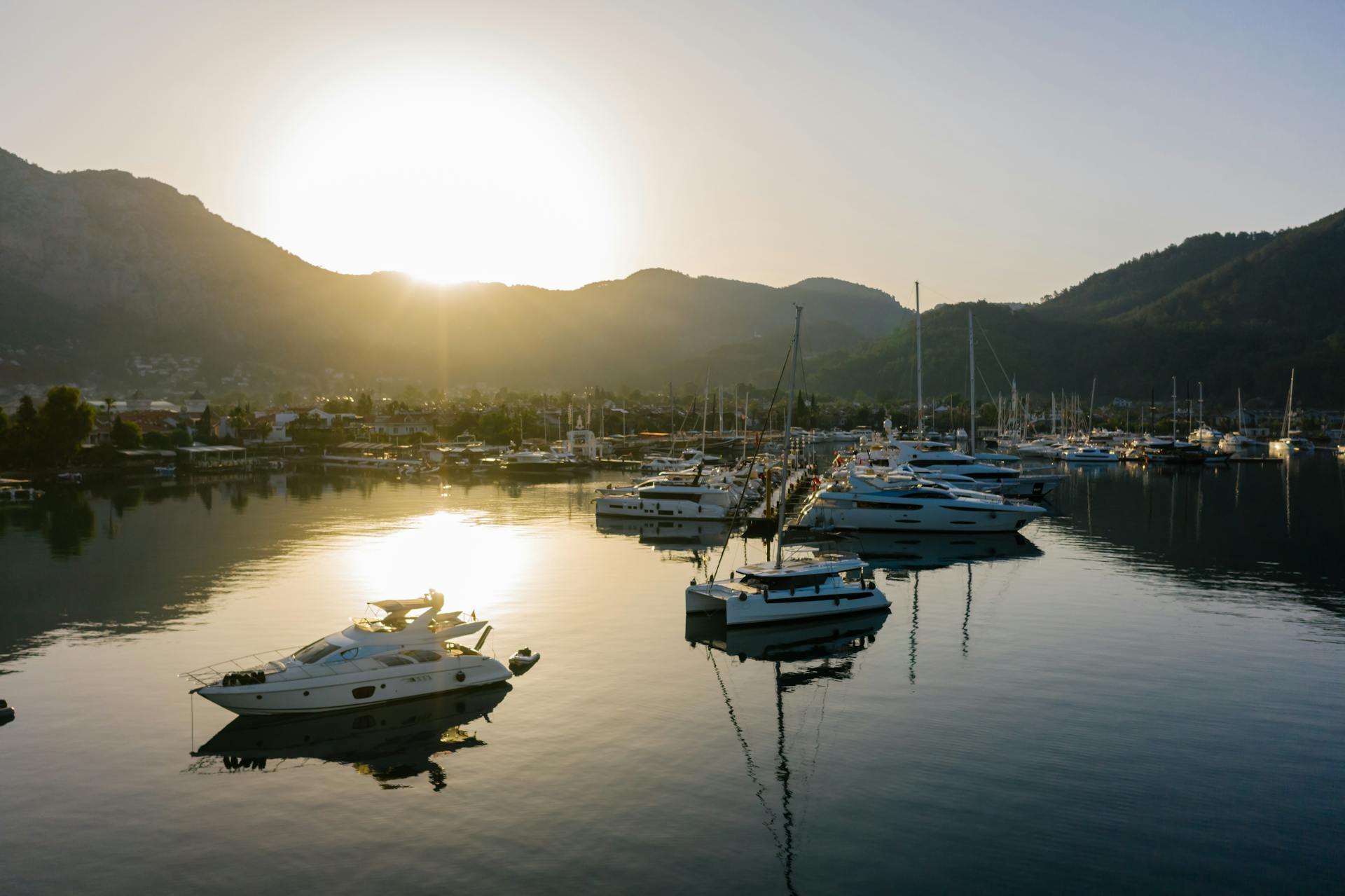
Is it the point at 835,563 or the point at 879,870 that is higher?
the point at 835,563

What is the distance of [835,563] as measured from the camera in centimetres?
4303

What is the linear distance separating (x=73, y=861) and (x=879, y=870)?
1790cm

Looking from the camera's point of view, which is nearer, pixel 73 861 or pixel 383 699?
pixel 73 861

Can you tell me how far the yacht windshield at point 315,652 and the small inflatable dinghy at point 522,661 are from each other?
6814mm

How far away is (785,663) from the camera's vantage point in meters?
36.2

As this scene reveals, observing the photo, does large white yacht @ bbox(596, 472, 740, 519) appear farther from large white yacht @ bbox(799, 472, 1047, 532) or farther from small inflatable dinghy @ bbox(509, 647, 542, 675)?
small inflatable dinghy @ bbox(509, 647, 542, 675)

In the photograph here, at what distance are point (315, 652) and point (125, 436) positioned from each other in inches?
5270

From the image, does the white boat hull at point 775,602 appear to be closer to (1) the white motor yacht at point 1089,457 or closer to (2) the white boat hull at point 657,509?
(2) the white boat hull at point 657,509

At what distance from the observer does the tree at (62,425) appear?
121 meters

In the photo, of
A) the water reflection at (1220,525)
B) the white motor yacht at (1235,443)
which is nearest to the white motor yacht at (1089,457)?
the water reflection at (1220,525)

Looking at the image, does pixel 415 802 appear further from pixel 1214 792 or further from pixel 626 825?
pixel 1214 792

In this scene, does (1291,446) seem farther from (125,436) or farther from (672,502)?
(125,436)

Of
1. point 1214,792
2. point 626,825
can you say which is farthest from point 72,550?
point 1214,792

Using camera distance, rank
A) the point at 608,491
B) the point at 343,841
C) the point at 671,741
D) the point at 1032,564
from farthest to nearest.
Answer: the point at 608,491, the point at 1032,564, the point at 671,741, the point at 343,841
